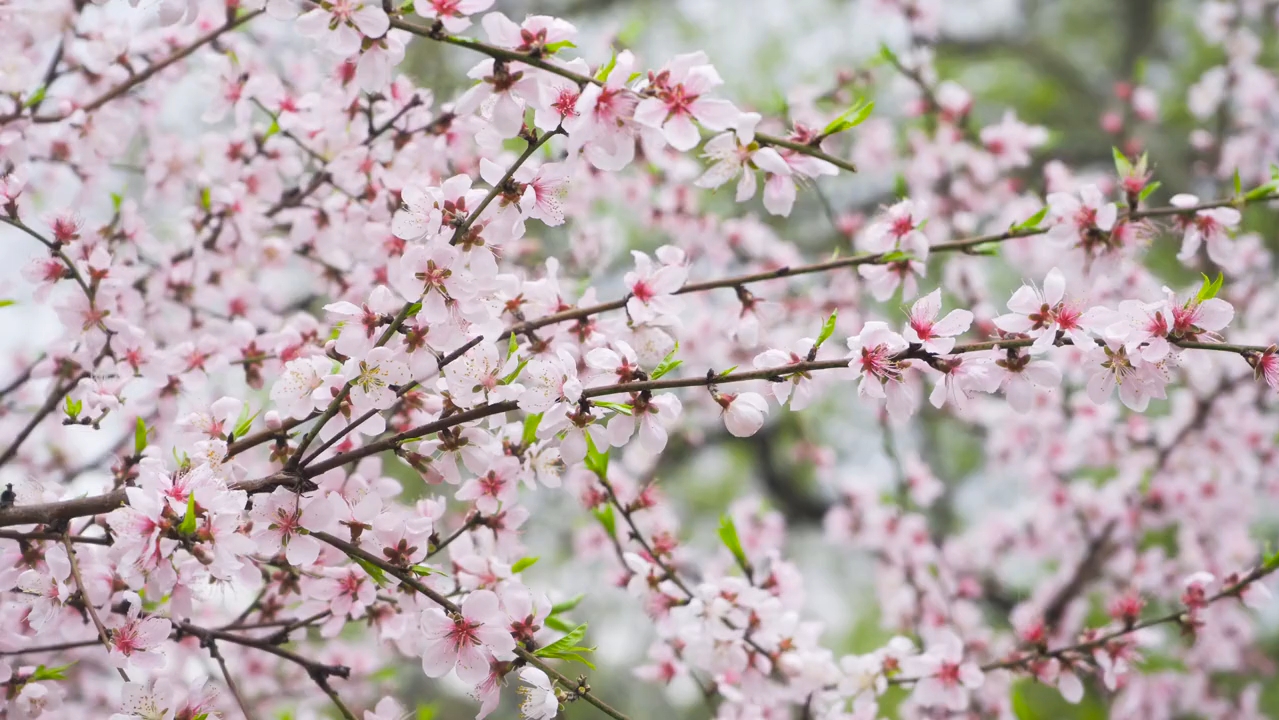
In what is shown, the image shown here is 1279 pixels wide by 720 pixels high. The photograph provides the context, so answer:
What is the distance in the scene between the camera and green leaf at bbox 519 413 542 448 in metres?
1.91

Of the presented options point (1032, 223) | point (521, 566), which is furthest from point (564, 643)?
point (1032, 223)

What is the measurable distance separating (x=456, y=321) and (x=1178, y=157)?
5.69m

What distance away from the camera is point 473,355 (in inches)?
63.6

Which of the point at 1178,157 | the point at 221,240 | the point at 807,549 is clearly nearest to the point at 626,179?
the point at 221,240

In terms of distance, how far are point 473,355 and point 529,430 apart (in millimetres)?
354

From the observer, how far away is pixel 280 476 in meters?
1.50

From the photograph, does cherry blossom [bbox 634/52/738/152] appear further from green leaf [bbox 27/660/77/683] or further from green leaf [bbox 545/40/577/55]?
green leaf [bbox 27/660/77/683]

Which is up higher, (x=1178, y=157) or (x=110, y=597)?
(x=110, y=597)

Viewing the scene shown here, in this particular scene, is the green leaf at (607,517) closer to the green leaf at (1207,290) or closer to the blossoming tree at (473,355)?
the blossoming tree at (473,355)

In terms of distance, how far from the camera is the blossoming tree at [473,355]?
1.54 metres

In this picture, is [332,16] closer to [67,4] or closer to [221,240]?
[221,240]

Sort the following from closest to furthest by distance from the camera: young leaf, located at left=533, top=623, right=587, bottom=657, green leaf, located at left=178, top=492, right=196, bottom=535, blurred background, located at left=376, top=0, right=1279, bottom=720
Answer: green leaf, located at left=178, top=492, right=196, bottom=535, young leaf, located at left=533, top=623, right=587, bottom=657, blurred background, located at left=376, top=0, right=1279, bottom=720

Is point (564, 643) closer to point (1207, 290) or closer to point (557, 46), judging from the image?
point (557, 46)

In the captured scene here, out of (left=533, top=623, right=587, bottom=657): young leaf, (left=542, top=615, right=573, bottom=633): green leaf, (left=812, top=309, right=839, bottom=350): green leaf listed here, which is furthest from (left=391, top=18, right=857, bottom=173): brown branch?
(left=542, top=615, right=573, bottom=633): green leaf
